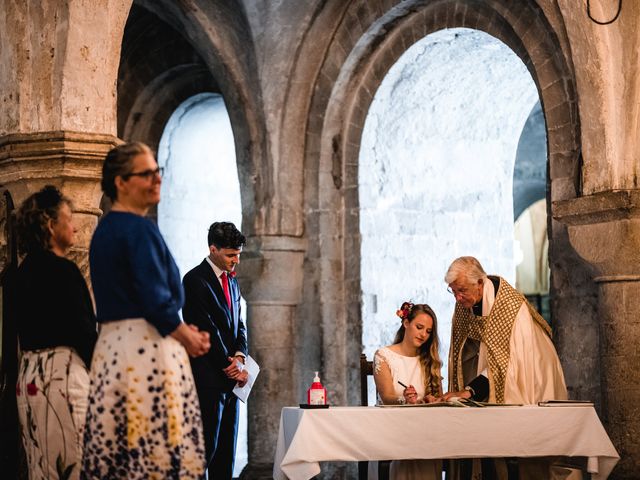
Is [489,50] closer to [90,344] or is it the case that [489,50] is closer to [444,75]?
[444,75]

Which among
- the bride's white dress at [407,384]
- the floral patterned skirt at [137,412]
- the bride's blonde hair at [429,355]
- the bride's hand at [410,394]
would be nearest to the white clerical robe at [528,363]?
the bride's blonde hair at [429,355]

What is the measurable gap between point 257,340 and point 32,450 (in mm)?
4807

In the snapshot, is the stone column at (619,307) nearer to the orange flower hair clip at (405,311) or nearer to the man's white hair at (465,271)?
the man's white hair at (465,271)

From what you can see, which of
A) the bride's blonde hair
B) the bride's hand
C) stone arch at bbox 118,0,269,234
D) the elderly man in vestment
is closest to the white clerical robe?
the elderly man in vestment

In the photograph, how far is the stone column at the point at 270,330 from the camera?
8664 mm

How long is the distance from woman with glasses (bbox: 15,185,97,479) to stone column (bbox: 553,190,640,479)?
3350 mm

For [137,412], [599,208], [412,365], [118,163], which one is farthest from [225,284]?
[137,412]

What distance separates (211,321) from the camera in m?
5.88

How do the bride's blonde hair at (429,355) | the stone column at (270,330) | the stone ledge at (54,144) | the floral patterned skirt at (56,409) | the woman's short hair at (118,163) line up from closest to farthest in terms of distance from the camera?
the woman's short hair at (118,163) → the floral patterned skirt at (56,409) → the stone ledge at (54,144) → the bride's blonde hair at (429,355) → the stone column at (270,330)

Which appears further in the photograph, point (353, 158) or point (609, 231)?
point (353, 158)

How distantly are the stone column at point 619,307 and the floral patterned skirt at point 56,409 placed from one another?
11.0 feet

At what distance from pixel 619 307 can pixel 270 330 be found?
3.30 meters

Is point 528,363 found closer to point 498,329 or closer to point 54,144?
point 498,329

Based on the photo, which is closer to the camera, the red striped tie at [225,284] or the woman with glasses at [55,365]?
the woman with glasses at [55,365]
